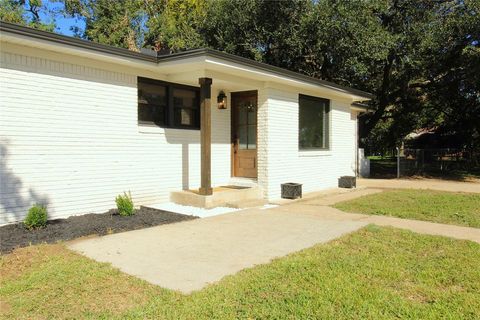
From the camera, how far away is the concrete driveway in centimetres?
459

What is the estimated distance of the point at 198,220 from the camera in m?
7.54

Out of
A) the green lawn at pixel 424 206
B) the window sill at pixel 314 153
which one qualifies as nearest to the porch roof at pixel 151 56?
the window sill at pixel 314 153

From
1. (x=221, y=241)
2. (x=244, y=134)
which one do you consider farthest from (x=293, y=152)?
(x=221, y=241)

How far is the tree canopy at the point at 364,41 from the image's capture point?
15.1 m

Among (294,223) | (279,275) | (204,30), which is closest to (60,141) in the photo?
(294,223)

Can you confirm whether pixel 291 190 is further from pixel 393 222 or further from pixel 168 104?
pixel 168 104

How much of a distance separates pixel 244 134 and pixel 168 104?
2463 mm

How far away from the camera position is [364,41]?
49.6ft

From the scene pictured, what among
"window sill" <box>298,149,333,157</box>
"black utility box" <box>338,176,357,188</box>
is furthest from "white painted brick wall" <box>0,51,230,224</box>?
"black utility box" <box>338,176,357,188</box>

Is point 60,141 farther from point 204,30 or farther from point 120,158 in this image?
point 204,30

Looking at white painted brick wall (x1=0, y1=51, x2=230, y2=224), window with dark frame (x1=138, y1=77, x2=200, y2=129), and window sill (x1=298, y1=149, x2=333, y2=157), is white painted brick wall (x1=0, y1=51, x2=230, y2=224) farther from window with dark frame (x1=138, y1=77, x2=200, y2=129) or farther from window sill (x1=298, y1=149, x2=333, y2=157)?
window sill (x1=298, y1=149, x2=333, y2=157)

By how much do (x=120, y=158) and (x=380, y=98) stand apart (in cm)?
1459

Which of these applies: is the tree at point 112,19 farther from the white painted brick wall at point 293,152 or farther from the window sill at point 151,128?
the window sill at point 151,128

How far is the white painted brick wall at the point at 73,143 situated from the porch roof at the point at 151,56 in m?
0.44
